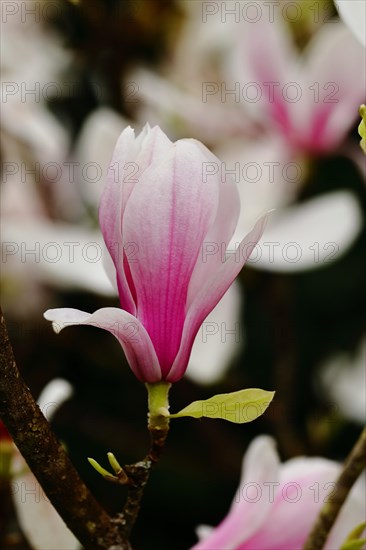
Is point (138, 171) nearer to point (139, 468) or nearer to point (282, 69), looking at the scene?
point (139, 468)

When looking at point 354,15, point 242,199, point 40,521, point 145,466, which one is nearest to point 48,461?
point 145,466

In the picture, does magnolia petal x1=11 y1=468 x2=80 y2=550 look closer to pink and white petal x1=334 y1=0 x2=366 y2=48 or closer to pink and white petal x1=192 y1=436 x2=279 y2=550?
pink and white petal x1=192 y1=436 x2=279 y2=550

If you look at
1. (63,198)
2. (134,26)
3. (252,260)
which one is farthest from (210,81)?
(252,260)

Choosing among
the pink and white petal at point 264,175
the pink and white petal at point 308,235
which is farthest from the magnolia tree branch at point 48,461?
the pink and white petal at point 264,175

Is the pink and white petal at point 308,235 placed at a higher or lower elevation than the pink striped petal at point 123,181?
lower

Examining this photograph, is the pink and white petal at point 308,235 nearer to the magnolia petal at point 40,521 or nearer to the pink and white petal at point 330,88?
the pink and white petal at point 330,88
